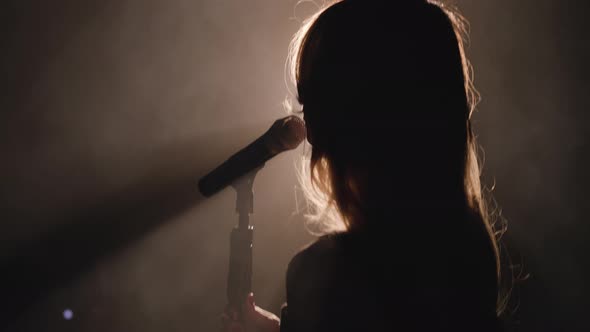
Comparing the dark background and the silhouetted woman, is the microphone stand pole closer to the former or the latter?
the silhouetted woman

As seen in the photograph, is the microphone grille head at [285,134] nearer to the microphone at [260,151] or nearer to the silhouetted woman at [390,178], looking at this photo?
the microphone at [260,151]

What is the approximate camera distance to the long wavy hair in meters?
0.56

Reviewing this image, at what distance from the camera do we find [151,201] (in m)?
1.85

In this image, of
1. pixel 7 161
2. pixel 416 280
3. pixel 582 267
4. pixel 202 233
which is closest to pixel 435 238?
pixel 416 280

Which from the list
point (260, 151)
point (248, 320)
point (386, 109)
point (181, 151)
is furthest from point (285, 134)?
point (181, 151)

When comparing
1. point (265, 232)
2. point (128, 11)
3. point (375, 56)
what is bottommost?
point (265, 232)

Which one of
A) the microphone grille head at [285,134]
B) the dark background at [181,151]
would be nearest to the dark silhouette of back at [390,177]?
the microphone grille head at [285,134]

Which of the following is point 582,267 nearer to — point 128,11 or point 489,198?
point 489,198

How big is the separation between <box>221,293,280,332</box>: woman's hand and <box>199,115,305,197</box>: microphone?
0.71ft

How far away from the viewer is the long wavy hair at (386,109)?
56 cm

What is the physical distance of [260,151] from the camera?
781 mm

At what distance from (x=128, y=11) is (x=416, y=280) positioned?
1.80 metres

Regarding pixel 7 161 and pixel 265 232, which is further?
pixel 265 232

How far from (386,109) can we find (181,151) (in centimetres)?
147
